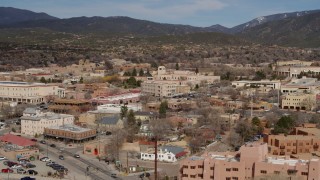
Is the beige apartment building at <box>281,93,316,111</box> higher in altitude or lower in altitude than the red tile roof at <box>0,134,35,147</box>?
higher

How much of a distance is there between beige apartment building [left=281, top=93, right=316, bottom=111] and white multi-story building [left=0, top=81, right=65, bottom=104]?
18.2 m

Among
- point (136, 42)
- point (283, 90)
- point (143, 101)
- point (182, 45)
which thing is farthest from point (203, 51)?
point (143, 101)

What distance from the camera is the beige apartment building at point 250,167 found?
19.0 meters

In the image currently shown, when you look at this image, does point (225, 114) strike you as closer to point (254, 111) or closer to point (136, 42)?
point (254, 111)

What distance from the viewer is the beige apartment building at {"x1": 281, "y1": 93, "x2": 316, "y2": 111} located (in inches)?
1599

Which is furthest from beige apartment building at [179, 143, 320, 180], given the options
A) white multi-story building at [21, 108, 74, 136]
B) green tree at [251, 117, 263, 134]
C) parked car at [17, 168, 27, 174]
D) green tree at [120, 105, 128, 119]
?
green tree at [120, 105, 128, 119]

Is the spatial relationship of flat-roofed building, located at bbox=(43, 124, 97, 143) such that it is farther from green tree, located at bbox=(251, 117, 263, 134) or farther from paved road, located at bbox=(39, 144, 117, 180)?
green tree, located at bbox=(251, 117, 263, 134)

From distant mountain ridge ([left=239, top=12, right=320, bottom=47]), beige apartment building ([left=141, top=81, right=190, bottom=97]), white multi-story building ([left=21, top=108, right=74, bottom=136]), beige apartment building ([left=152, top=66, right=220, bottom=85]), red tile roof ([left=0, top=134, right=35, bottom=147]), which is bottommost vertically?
red tile roof ([left=0, top=134, right=35, bottom=147])

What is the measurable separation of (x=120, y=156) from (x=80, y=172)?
3031 millimetres

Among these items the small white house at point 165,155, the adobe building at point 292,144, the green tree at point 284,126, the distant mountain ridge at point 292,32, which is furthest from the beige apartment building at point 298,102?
the distant mountain ridge at point 292,32

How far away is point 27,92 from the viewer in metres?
46.7

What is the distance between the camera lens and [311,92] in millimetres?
44406

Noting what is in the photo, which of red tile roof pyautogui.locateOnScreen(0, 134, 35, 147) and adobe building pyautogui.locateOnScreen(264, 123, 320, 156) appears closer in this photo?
adobe building pyautogui.locateOnScreen(264, 123, 320, 156)

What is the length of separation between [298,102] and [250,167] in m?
22.4
